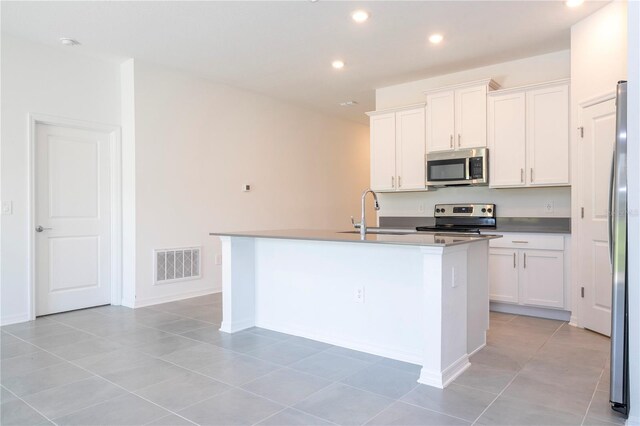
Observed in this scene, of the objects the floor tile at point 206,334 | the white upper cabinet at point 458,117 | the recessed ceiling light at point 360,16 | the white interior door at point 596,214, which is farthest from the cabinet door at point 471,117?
the floor tile at point 206,334

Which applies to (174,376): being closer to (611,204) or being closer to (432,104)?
(611,204)

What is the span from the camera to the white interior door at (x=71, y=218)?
A: 167 inches

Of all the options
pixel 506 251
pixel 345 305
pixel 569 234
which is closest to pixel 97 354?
pixel 345 305

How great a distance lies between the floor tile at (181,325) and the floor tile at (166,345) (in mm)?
216

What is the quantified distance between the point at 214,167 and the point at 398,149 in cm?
237

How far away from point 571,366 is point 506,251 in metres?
1.67

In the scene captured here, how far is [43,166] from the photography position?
424 centimetres

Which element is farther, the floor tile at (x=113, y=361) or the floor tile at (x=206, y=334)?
the floor tile at (x=206, y=334)

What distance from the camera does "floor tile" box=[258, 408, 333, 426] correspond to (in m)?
2.03

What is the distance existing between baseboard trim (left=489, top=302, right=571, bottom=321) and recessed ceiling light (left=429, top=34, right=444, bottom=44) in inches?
109

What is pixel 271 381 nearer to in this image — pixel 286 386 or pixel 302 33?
pixel 286 386

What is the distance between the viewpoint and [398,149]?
210 inches

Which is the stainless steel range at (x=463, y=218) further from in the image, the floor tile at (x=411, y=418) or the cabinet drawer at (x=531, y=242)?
the floor tile at (x=411, y=418)

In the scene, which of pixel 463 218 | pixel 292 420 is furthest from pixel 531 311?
pixel 292 420
